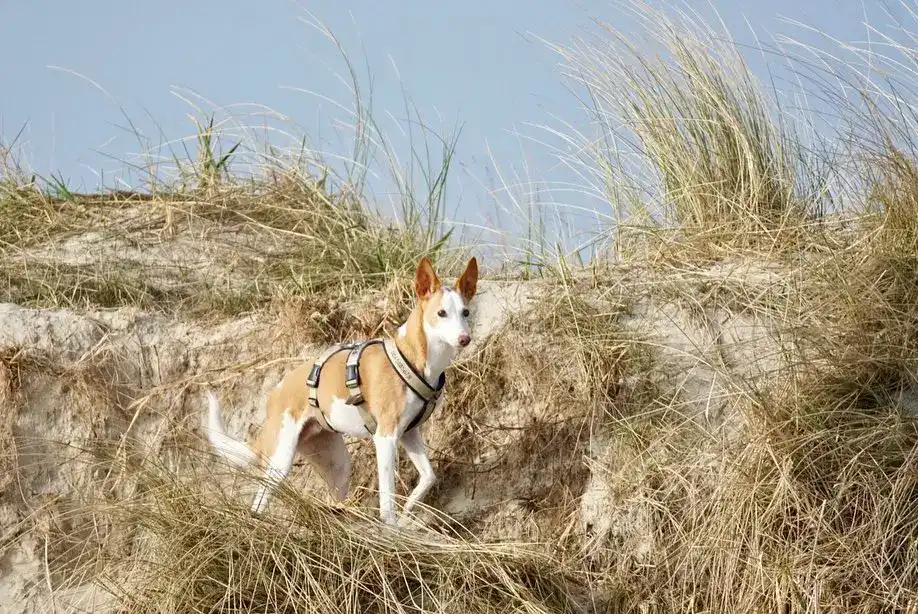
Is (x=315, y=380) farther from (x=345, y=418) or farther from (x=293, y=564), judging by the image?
(x=293, y=564)

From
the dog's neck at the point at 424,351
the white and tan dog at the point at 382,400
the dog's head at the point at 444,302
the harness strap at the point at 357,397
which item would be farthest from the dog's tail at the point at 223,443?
the dog's head at the point at 444,302

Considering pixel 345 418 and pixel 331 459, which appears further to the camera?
pixel 331 459

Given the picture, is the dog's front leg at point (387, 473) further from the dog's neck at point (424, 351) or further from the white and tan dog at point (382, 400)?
the dog's neck at point (424, 351)

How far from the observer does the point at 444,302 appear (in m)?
6.54

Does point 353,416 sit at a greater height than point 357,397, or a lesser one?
lesser

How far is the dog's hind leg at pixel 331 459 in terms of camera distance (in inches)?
289

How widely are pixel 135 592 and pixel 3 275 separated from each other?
12.6 ft

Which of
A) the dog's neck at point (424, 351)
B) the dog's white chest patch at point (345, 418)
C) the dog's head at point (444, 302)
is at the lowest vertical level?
the dog's white chest patch at point (345, 418)

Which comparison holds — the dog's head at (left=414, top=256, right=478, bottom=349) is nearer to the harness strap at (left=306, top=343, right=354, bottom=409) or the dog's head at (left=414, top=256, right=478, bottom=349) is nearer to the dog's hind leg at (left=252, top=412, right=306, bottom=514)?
the harness strap at (left=306, top=343, right=354, bottom=409)

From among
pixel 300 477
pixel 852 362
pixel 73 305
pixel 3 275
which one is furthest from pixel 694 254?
pixel 3 275

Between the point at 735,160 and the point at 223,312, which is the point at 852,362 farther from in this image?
the point at 223,312

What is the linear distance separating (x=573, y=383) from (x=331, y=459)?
5.23 ft

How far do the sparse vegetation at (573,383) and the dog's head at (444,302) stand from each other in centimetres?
100

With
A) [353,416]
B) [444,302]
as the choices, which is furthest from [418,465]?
[444,302]
